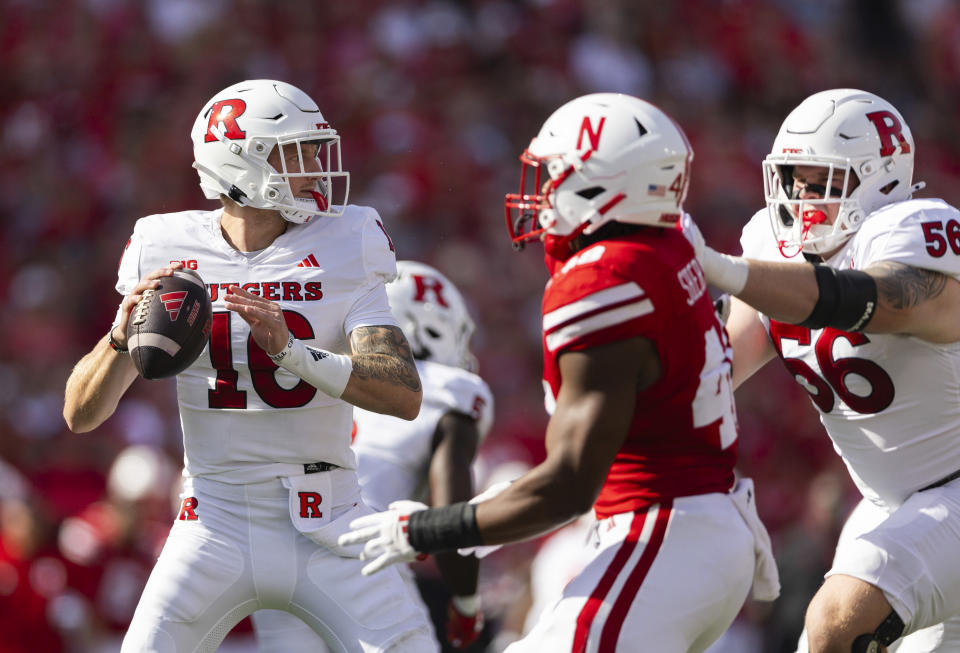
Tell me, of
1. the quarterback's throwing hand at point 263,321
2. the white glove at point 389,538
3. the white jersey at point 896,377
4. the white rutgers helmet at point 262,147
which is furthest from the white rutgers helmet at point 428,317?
the white glove at point 389,538

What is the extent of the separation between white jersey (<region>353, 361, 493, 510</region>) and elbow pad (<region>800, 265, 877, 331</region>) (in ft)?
5.44

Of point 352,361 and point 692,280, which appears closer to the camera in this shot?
point 692,280

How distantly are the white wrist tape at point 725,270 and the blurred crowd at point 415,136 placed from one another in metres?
3.75

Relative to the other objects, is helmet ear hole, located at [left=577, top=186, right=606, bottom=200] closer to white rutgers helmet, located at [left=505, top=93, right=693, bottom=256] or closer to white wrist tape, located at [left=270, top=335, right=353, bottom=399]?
white rutgers helmet, located at [left=505, top=93, right=693, bottom=256]

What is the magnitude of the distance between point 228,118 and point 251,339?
68 cm

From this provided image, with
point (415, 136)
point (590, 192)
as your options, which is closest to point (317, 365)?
point (590, 192)

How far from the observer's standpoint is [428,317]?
528 centimetres

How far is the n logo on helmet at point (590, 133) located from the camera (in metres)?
3.25

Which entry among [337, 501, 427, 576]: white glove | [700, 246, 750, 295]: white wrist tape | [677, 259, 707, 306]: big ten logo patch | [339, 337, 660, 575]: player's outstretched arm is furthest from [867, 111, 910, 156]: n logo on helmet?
[337, 501, 427, 576]: white glove

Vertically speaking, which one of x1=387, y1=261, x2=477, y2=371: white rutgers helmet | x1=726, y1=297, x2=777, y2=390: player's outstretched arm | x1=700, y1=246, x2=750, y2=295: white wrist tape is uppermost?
x1=700, y1=246, x2=750, y2=295: white wrist tape

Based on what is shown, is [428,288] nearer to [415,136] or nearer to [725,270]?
[725,270]

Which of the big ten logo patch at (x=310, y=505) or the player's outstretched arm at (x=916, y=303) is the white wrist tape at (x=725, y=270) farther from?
the big ten logo patch at (x=310, y=505)

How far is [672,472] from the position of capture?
3180 mm

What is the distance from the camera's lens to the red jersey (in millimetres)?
3055
